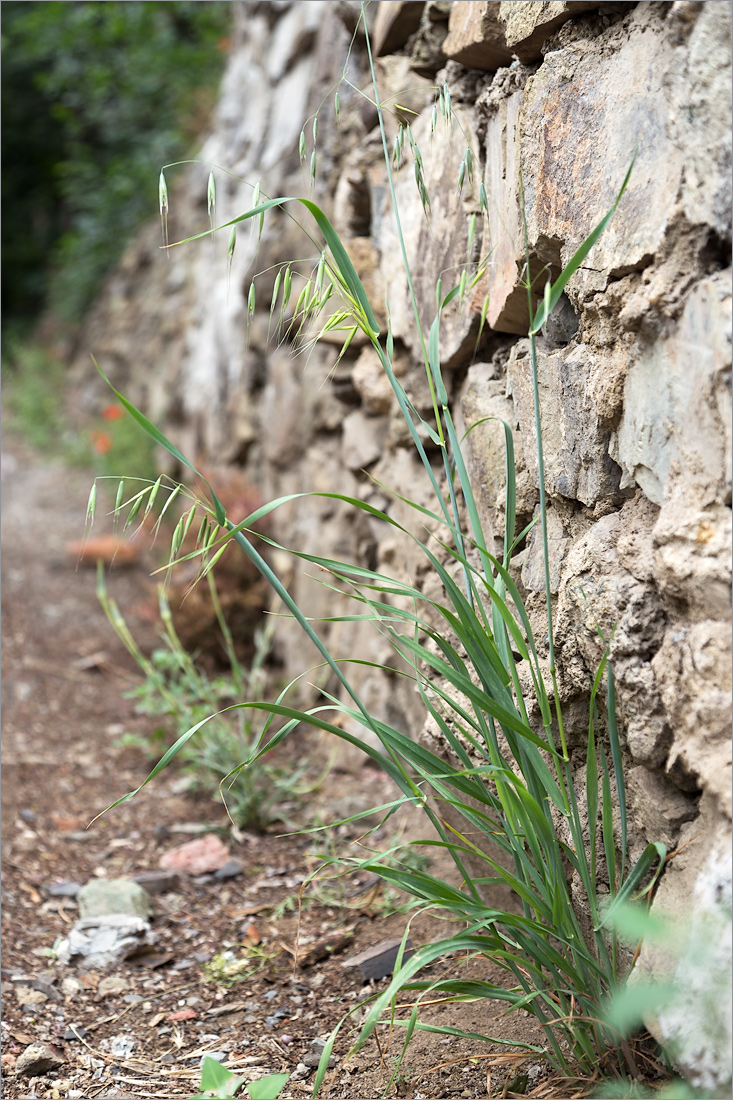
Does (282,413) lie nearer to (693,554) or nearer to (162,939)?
(162,939)

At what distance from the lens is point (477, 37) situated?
1.80 metres

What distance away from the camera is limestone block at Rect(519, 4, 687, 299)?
129cm

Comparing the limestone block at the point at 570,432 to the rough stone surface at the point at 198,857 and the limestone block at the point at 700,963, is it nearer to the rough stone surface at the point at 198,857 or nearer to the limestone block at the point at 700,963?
the limestone block at the point at 700,963

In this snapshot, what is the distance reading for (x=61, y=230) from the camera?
8508mm

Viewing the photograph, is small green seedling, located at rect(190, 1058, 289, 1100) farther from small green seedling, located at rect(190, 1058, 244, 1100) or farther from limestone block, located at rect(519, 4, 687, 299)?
limestone block, located at rect(519, 4, 687, 299)

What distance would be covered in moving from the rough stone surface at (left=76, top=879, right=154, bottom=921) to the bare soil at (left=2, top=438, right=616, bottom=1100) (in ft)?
0.18

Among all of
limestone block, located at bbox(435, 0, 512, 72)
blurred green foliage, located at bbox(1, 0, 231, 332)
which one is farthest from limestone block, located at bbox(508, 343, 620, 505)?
blurred green foliage, located at bbox(1, 0, 231, 332)

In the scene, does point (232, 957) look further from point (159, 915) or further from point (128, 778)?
point (128, 778)

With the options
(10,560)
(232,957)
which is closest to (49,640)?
(10,560)

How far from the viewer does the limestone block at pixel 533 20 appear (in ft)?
5.02

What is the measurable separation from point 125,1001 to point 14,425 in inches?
221

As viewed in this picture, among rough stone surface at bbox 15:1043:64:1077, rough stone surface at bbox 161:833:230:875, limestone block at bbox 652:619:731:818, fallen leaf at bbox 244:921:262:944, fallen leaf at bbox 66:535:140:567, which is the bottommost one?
rough stone surface at bbox 161:833:230:875

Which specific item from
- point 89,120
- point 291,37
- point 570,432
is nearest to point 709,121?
point 570,432

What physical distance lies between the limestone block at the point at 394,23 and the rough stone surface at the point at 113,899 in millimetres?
2435
